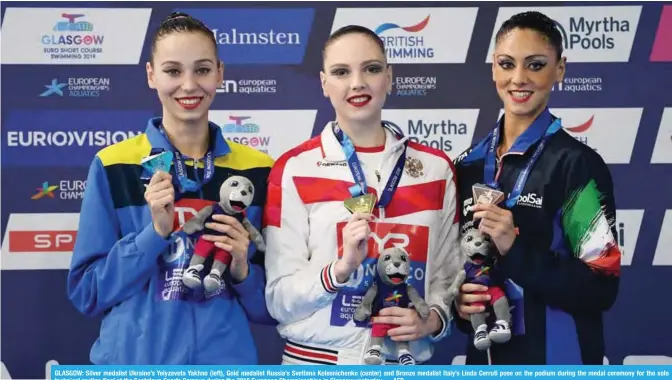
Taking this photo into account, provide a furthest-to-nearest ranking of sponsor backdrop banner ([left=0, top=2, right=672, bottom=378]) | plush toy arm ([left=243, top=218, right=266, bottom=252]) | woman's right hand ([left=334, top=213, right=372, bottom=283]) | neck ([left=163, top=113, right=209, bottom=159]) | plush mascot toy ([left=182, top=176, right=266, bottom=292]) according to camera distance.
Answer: sponsor backdrop banner ([left=0, top=2, right=672, bottom=378])
neck ([left=163, top=113, right=209, bottom=159])
plush toy arm ([left=243, top=218, right=266, bottom=252])
plush mascot toy ([left=182, top=176, right=266, bottom=292])
woman's right hand ([left=334, top=213, right=372, bottom=283])

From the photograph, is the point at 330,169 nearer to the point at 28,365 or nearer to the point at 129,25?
the point at 129,25

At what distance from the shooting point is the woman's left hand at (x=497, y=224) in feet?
9.18

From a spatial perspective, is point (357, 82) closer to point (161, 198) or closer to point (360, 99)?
point (360, 99)

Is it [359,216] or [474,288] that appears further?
[474,288]

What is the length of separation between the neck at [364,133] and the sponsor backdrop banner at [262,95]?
0.82 m

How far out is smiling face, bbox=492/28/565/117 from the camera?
302 cm

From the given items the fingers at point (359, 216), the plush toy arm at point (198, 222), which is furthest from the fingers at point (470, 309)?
the plush toy arm at point (198, 222)

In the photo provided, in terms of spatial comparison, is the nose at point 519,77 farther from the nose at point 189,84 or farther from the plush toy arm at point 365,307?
the nose at point 189,84

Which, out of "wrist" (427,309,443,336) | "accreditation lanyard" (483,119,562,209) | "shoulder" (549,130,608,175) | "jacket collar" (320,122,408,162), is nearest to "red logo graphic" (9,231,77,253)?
"jacket collar" (320,122,408,162)

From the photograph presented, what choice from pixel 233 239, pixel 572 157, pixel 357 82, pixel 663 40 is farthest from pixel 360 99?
pixel 663 40

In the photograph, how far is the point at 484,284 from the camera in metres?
2.90

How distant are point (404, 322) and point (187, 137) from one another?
94cm

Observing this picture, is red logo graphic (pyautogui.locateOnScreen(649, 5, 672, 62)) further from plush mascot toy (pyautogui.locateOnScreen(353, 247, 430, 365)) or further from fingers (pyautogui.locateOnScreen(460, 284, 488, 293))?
plush mascot toy (pyautogui.locateOnScreen(353, 247, 430, 365))

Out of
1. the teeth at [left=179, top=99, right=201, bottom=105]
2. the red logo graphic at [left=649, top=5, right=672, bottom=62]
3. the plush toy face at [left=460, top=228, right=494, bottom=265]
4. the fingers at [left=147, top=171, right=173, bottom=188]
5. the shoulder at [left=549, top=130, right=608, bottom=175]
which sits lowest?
the plush toy face at [left=460, top=228, right=494, bottom=265]
